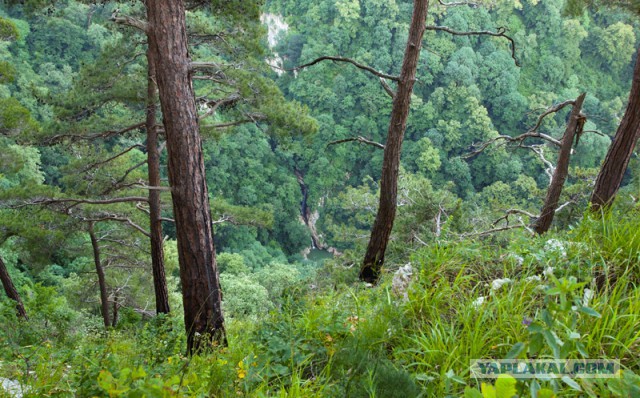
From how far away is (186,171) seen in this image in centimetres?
354

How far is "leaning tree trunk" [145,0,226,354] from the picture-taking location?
3459 mm

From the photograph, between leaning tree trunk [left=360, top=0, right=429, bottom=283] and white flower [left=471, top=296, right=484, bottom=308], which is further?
leaning tree trunk [left=360, top=0, right=429, bottom=283]

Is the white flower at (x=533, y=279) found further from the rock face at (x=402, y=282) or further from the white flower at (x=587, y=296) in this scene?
the rock face at (x=402, y=282)

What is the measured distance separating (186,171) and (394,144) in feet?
7.70

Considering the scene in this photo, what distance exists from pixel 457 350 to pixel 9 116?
21.5 ft

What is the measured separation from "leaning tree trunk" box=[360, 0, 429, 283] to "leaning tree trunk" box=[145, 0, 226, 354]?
167cm

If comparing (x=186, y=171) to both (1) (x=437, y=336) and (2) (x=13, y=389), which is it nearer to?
(2) (x=13, y=389)

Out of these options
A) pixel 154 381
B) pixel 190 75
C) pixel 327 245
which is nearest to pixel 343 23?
pixel 327 245

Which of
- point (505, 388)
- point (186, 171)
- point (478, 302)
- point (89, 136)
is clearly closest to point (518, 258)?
point (478, 302)

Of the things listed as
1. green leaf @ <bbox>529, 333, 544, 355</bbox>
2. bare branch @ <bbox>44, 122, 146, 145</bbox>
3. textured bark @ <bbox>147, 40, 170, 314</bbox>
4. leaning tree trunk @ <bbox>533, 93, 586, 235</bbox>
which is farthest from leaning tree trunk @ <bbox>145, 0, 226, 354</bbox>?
leaning tree trunk @ <bbox>533, 93, 586, 235</bbox>

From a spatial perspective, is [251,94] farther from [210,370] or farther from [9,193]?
[210,370]

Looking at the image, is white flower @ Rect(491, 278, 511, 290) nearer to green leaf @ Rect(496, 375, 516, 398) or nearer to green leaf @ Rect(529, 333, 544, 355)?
green leaf @ Rect(529, 333, 544, 355)

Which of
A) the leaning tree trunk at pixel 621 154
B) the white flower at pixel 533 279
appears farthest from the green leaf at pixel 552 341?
the leaning tree trunk at pixel 621 154

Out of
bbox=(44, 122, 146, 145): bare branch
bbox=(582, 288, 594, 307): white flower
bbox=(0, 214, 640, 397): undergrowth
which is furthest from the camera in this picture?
bbox=(44, 122, 146, 145): bare branch
